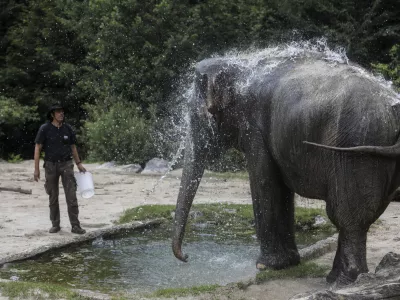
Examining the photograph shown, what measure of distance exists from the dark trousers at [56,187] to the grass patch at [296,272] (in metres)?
3.66

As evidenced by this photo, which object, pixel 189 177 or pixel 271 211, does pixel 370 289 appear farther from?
pixel 189 177

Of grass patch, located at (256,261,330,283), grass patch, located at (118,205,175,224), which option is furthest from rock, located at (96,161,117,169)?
grass patch, located at (256,261,330,283)

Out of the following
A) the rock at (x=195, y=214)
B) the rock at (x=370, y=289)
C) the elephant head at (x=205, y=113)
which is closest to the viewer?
the rock at (x=370, y=289)

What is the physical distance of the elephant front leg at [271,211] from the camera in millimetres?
7164

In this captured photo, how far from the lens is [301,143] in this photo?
6492 millimetres

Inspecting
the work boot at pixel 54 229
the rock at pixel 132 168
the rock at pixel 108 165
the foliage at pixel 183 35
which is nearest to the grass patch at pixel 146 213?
the work boot at pixel 54 229

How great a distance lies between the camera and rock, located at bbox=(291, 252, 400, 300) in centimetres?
485

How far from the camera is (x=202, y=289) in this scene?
6.47 metres

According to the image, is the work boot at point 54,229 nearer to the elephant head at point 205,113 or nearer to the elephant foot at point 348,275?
the elephant head at point 205,113

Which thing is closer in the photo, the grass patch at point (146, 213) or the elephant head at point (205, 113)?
the elephant head at point (205, 113)

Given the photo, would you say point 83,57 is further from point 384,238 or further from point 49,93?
point 384,238

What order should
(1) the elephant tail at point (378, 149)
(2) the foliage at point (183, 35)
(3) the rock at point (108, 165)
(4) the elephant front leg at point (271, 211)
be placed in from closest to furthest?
1. (1) the elephant tail at point (378, 149)
2. (4) the elephant front leg at point (271, 211)
3. (3) the rock at point (108, 165)
4. (2) the foliage at point (183, 35)

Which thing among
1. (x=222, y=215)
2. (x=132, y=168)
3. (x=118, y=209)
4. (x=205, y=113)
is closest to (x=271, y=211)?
(x=205, y=113)

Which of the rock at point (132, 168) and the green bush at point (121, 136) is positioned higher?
the green bush at point (121, 136)
